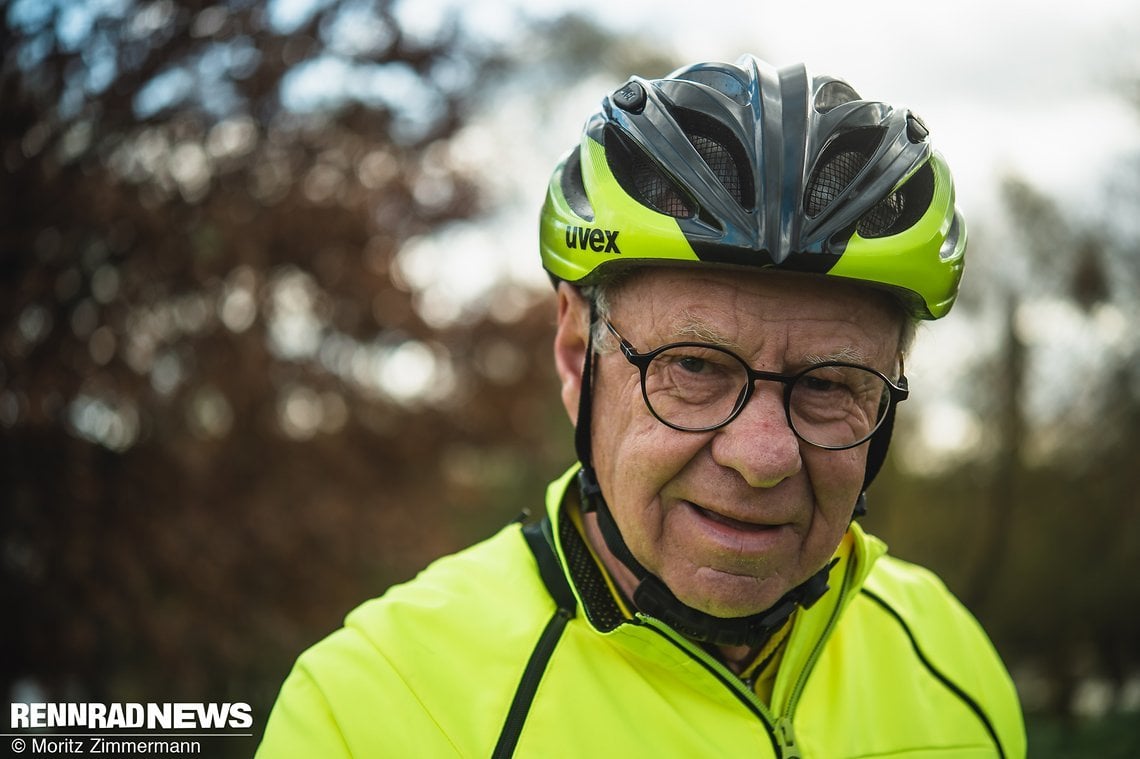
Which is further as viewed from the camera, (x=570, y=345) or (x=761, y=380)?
(x=570, y=345)

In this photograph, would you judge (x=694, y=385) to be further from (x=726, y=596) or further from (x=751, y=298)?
(x=726, y=596)

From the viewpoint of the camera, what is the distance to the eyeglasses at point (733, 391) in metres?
1.82

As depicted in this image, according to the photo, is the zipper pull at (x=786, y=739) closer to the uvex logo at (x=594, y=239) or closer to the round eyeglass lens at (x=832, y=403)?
the round eyeglass lens at (x=832, y=403)

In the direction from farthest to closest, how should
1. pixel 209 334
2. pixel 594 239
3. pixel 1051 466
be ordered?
pixel 1051 466 → pixel 209 334 → pixel 594 239

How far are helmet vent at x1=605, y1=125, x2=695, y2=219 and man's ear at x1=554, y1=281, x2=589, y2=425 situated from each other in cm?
28

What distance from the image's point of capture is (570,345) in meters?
2.22

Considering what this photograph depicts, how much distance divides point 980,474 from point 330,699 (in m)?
5.93

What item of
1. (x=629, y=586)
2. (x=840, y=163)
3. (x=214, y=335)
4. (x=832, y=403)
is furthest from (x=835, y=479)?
(x=214, y=335)

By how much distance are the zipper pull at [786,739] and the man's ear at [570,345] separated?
81cm

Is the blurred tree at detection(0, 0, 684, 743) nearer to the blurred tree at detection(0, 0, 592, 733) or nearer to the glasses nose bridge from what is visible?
the blurred tree at detection(0, 0, 592, 733)

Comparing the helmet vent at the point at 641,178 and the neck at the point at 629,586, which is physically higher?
the helmet vent at the point at 641,178

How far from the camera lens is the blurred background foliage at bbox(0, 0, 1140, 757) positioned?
17.2 feet

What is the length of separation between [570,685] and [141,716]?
2.44 meters

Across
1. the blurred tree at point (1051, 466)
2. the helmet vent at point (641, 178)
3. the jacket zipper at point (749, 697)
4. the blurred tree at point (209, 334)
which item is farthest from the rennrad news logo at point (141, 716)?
the blurred tree at point (1051, 466)
